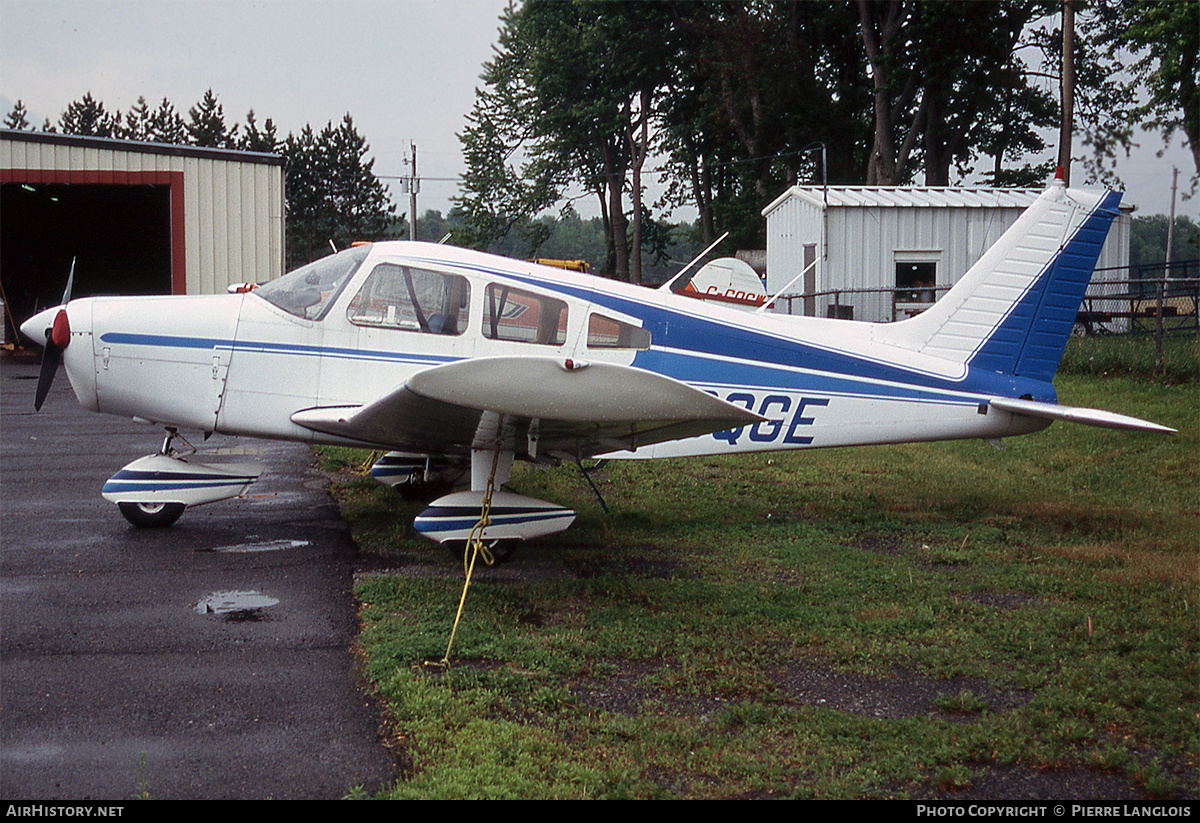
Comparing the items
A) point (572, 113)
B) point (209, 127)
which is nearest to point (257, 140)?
point (209, 127)

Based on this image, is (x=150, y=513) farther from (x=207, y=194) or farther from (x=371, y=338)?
(x=207, y=194)

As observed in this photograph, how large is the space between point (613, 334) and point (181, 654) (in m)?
3.59

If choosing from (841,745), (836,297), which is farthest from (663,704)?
(836,297)

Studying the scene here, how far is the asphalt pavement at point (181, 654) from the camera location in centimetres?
360

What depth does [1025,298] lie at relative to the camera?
7.85 meters

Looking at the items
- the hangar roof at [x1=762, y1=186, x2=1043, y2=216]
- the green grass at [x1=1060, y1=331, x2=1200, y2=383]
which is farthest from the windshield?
the hangar roof at [x1=762, y1=186, x2=1043, y2=216]

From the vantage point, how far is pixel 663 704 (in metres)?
4.32

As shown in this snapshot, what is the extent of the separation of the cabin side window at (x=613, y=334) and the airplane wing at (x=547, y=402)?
950 mm

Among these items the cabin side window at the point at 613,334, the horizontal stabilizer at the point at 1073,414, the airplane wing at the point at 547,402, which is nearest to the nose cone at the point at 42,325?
the airplane wing at the point at 547,402

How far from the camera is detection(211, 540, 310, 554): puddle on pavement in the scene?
6879 mm

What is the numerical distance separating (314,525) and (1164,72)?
1944 cm

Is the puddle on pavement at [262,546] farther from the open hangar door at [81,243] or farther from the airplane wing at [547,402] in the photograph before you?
the open hangar door at [81,243]

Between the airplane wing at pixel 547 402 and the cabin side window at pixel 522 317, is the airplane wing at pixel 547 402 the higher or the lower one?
the lower one

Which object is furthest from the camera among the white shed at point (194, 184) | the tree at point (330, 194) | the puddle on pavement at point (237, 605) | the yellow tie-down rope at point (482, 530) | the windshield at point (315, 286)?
the tree at point (330, 194)
